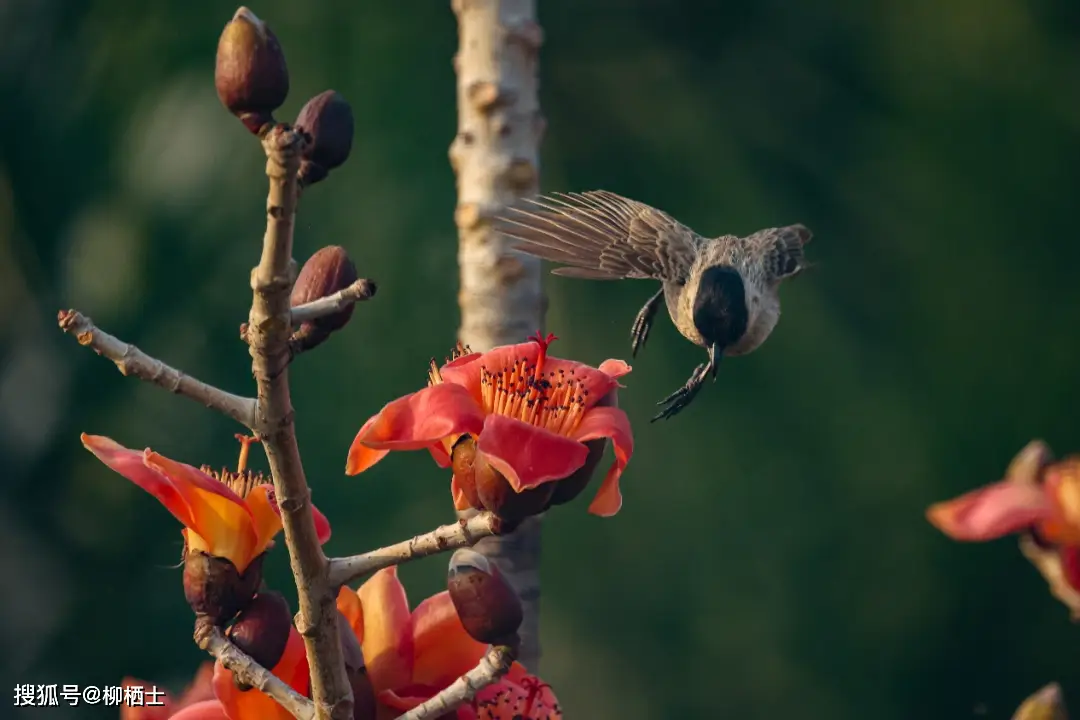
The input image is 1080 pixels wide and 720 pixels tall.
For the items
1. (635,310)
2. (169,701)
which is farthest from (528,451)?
(635,310)

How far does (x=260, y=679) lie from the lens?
622mm

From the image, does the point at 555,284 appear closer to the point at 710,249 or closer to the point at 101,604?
the point at 710,249

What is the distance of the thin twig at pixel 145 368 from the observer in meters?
0.52

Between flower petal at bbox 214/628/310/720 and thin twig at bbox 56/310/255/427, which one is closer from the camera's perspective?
thin twig at bbox 56/310/255/427

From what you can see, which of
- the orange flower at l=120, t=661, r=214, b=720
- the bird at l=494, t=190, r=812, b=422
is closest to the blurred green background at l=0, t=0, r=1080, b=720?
the bird at l=494, t=190, r=812, b=422

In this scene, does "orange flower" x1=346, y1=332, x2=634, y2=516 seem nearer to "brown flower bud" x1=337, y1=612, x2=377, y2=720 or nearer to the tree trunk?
"brown flower bud" x1=337, y1=612, x2=377, y2=720

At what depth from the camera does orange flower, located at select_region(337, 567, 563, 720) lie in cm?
71

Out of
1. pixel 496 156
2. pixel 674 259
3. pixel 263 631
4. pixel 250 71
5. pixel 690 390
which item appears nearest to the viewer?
pixel 250 71

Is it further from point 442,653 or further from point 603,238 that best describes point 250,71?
point 603,238

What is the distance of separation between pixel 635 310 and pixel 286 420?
5.35 feet

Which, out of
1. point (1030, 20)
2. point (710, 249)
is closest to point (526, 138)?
point (710, 249)

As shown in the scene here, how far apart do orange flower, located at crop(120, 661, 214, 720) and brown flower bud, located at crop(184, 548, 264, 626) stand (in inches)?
2.5

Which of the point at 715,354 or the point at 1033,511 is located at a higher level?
the point at 715,354

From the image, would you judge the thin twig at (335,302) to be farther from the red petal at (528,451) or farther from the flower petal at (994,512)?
the flower petal at (994,512)
